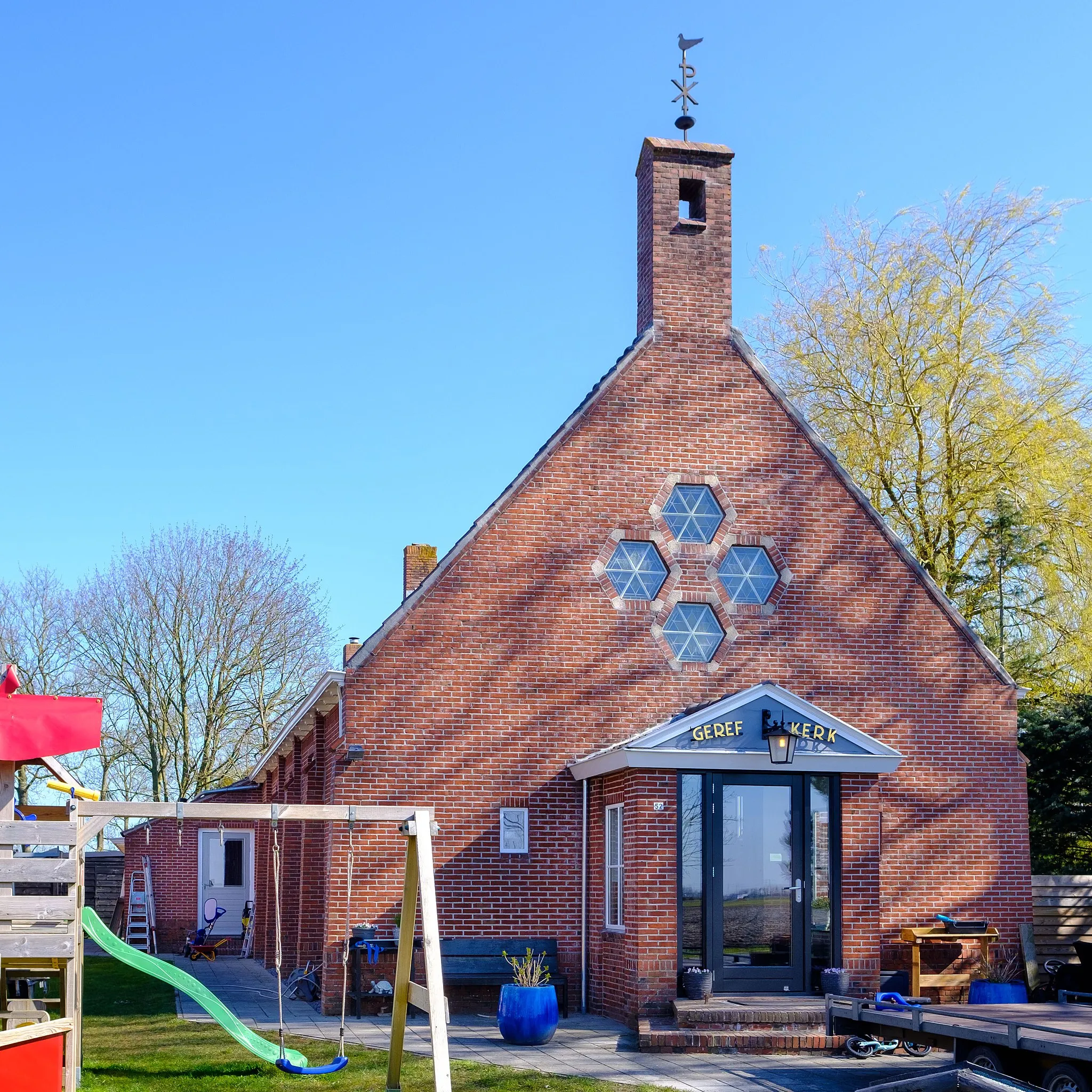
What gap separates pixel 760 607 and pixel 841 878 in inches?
147

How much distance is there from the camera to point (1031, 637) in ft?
82.1

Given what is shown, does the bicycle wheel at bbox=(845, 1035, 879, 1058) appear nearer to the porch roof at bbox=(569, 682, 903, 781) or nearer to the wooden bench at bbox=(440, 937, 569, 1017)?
the porch roof at bbox=(569, 682, 903, 781)

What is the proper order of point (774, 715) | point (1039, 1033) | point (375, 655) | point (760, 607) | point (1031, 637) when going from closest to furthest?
point (1039, 1033)
point (774, 715)
point (375, 655)
point (760, 607)
point (1031, 637)

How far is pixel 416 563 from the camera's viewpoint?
2164 centimetres

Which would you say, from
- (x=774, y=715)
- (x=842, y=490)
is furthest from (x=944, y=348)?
(x=774, y=715)

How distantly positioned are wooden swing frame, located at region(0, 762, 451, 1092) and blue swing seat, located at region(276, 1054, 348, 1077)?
0.46 meters

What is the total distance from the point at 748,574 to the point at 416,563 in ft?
19.6

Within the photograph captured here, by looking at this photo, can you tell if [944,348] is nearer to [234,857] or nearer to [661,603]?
[661,603]

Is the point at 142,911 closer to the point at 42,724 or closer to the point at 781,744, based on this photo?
the point at 781,744

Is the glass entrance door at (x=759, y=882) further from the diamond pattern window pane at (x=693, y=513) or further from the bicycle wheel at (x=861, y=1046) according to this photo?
the diamond pattern window pane at (x=693, y=513)

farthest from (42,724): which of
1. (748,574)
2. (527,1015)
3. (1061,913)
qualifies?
(1061,913)

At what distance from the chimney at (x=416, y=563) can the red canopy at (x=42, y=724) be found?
1119cm

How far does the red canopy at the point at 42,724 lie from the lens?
9773 mm

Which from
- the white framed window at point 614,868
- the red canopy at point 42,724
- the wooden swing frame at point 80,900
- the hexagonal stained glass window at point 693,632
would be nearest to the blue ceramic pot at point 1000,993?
the white framed window at point 614,868
